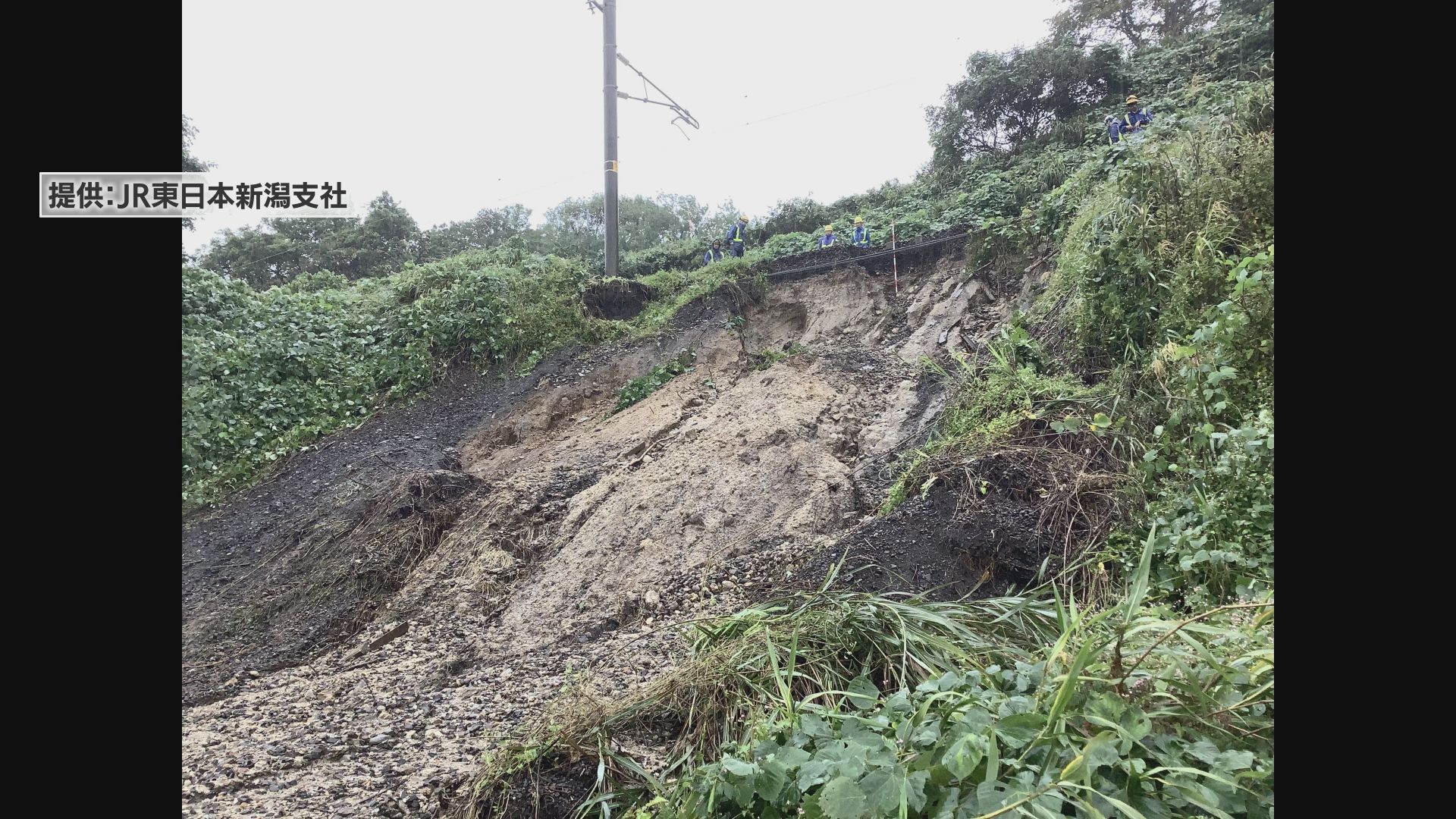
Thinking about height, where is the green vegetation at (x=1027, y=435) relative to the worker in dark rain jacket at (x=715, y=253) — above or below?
below

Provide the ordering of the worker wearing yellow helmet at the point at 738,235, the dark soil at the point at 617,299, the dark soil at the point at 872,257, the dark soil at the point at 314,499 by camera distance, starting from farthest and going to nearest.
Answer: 1. the worker wearing yellow helmet at the point at 738,235
2. the dark soil at the point at 617,299
3. the dark soil at the point at 872,257
4. the dark soil at the point at 314,499

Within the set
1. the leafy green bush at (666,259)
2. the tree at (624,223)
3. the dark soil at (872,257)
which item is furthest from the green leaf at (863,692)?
the tree at (624,223)

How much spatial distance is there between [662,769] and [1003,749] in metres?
1.08

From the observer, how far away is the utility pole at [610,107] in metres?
8.14

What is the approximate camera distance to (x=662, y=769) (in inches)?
78.8

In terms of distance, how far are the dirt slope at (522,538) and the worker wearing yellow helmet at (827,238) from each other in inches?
23.5

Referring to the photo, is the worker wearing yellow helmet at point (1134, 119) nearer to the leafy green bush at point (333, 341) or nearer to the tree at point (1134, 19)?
the tree at point (1134, 19)

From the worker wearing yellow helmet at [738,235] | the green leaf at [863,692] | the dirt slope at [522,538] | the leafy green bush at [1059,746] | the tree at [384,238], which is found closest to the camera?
the leafy green bush at [1059,746]

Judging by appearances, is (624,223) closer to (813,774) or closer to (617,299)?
(617,299)

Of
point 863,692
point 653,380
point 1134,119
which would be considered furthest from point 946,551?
point 1134,119

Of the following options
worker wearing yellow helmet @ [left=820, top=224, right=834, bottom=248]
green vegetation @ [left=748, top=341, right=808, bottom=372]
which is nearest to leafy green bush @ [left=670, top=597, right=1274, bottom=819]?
green vegetation @ [left=748, top=341, right=808, bottom=372]
